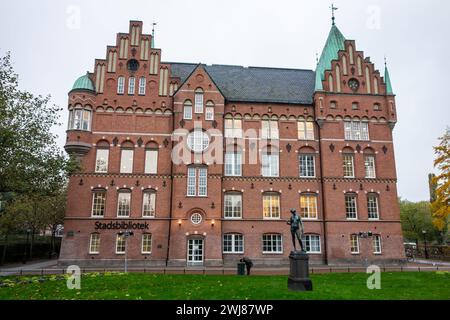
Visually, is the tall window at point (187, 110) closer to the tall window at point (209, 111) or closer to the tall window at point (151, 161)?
the tall window at point (209, 111)

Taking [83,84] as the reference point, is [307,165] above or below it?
below

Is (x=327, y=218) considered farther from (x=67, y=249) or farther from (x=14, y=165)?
(x=14, y=165)

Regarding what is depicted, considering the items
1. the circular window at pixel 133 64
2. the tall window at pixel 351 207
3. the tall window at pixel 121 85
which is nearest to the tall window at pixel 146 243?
the tall window at pixel 121 85

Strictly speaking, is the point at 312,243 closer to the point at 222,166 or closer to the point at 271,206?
the point at 271,206

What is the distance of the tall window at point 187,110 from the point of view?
3300 cm

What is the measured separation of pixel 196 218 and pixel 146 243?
17.6ft

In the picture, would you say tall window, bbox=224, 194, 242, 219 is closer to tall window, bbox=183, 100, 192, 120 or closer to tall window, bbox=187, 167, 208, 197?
tall window, bbox=187, 167, 208, 197

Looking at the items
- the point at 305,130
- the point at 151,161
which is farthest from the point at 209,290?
the point at 305,130

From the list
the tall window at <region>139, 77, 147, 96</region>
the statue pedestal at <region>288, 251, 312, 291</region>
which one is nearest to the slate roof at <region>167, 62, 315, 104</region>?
the tall window at <region>139, 77, 147, 96</region>

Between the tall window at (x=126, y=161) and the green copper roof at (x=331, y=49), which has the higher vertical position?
the green copper roof at (x=331, y=49)

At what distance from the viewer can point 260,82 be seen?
38.3 metres

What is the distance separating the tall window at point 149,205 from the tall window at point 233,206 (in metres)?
7.12

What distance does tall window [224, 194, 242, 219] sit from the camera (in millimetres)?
32384
